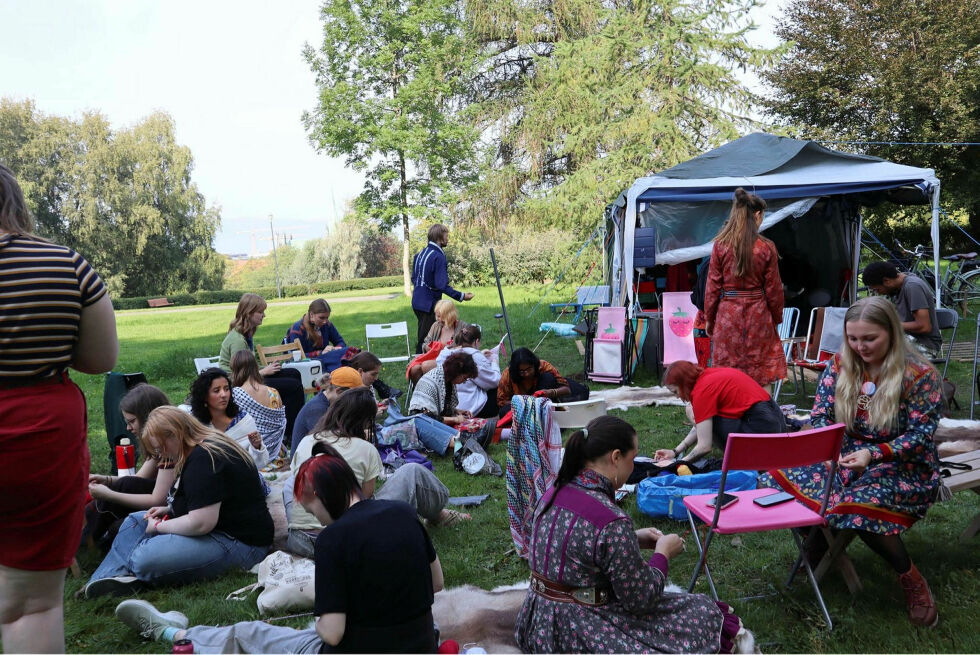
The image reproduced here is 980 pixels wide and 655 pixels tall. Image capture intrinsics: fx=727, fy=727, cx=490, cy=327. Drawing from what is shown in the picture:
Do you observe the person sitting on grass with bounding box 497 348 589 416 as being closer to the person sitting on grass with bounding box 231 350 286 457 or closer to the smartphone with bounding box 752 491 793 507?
the person sitting on grass with bounding box 231 350 286 457

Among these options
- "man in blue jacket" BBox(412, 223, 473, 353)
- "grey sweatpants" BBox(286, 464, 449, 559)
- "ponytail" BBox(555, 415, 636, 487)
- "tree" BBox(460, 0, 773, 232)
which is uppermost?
"tree" BBox(460, 0, 773, 232)

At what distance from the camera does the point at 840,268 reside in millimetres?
9617

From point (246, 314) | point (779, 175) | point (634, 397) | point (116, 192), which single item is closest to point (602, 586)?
point (246, 314)

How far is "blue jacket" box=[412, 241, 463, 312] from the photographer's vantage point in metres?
7.74

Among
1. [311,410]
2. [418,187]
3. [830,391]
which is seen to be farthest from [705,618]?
[418,187]

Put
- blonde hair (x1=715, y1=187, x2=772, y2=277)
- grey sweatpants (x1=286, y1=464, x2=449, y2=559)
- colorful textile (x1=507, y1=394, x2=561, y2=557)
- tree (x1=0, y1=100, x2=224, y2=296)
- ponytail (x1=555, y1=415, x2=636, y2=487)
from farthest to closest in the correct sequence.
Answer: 1. tree (x1=0, y1=100, x2=224, y2=296)
2. blonde hair (x1=715, y1=187, x2=772, y2=277)
3. grey sweatpants (x1=286, y1=464, x2=449, y2=559)
4. colorful textile (x1=507, y1=394, x2=561, y2=557)
5. ponytail (x1=555, y1=415, x2=636, y2=487)

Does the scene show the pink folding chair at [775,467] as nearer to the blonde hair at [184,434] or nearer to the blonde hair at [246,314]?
the blonde hair at [184,434]

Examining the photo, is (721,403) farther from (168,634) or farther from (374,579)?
(168,634)

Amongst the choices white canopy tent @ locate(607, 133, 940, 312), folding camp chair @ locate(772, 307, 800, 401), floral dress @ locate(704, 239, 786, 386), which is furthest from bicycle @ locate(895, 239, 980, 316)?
floral dress @ locate(704, 239, 786, 386)

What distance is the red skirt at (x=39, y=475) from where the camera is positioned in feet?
6.06

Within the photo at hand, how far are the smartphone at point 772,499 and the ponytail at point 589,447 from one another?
100 centimetres

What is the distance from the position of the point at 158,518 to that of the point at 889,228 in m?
21.0

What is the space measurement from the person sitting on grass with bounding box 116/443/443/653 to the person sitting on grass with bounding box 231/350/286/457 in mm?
2951

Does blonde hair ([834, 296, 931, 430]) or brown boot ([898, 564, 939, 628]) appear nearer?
brown boot ([898, 564, 939, 628])
